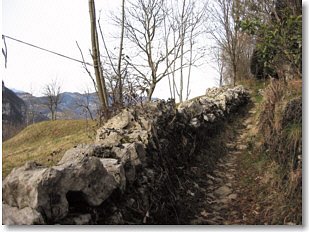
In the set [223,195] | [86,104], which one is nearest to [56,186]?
[223,195]

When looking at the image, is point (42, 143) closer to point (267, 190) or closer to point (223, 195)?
point (223, 195)

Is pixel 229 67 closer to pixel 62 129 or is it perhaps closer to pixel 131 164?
A: pixel 62 129

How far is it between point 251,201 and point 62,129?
9.07ft

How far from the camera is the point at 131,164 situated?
8.06 ft

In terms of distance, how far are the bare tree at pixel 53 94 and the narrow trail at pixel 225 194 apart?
5.48 feet

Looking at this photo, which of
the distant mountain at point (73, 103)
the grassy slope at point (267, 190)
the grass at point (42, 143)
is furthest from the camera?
the distant mountain at point (73, 103)

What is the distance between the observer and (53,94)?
12.7ft

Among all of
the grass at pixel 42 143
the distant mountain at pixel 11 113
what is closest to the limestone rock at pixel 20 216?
the grass at pixel 42 143

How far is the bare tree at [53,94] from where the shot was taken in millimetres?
3208

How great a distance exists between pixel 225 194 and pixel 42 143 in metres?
2.02

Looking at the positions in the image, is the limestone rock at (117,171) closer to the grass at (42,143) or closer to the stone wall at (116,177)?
the stone wall at (116,177)

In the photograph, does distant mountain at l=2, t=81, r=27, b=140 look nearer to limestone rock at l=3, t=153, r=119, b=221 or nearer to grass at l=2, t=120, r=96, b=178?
grass at l=2, t=120, r=96, b=178

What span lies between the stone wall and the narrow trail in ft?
0.94

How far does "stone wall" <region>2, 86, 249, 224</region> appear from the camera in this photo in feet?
6.01
